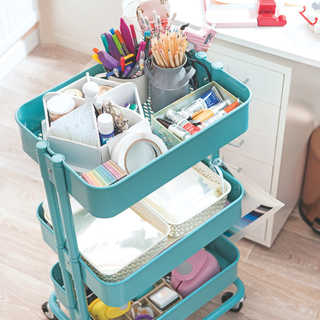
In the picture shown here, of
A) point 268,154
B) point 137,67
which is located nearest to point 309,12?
point 268,154

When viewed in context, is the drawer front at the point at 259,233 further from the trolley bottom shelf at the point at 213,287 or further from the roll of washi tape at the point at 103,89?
the roll of washi tape at the point at 103,89

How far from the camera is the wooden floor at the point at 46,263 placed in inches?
67.5

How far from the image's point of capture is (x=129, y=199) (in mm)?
921

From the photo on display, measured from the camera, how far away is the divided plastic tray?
89cm

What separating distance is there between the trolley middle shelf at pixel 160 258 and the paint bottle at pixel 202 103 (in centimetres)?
20

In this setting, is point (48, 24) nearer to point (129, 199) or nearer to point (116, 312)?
point (116, 312)

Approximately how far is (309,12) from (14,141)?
1492mm

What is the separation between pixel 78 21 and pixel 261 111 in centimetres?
155

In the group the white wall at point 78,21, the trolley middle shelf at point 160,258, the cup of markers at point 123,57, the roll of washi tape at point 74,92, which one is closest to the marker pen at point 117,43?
the cup of markers at point 123,57

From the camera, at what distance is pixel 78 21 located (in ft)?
8.86

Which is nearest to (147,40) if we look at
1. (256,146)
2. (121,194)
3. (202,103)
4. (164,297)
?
(202,103)

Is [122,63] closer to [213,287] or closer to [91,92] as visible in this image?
[91,92]

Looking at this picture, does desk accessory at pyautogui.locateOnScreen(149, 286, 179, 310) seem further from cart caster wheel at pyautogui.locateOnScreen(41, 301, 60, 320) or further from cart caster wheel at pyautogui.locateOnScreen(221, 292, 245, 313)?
cart caster wheel at pyautogui.locateOnScreen(41, 301, 60, 320)

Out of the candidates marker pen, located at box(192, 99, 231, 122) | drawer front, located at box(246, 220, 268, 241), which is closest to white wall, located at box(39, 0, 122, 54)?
drawer front, located at box(246, 220, 268, 241)
